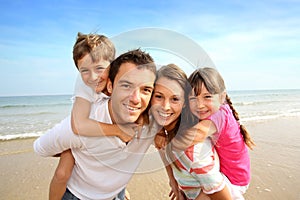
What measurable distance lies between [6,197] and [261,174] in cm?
389

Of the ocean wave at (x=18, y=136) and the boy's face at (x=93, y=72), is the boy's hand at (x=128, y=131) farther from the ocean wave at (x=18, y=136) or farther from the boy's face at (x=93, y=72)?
the ocean wave at (x=18, y=136)

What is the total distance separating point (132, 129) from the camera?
76.0 inches

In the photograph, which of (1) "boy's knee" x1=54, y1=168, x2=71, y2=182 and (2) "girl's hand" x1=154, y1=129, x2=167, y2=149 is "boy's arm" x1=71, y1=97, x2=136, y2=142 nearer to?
(2) "girl's hand" x1=154, y1=129, x2=167, y2=149

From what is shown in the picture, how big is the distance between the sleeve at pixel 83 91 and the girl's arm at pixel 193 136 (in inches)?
29.9

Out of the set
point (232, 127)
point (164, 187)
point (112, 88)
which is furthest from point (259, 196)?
point (112, 88)

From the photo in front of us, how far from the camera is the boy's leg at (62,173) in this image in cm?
192

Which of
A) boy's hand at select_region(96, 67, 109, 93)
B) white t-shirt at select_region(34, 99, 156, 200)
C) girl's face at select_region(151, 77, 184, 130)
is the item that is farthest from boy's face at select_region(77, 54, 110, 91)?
girl's face at select_region(151, 77, 184, 130)

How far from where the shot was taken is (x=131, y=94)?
1806 millimetres

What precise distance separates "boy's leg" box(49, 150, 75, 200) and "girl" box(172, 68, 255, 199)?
97 centimetres

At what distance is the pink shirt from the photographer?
2.07 metres

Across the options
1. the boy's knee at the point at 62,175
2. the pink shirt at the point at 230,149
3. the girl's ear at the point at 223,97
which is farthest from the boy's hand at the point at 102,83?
the girl's ear at the point at 223,97

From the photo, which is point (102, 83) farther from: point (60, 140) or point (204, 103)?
point (204, 103)

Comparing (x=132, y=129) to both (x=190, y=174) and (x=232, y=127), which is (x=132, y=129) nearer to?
(x=190, y=174)

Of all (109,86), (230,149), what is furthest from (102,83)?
(230,149)
